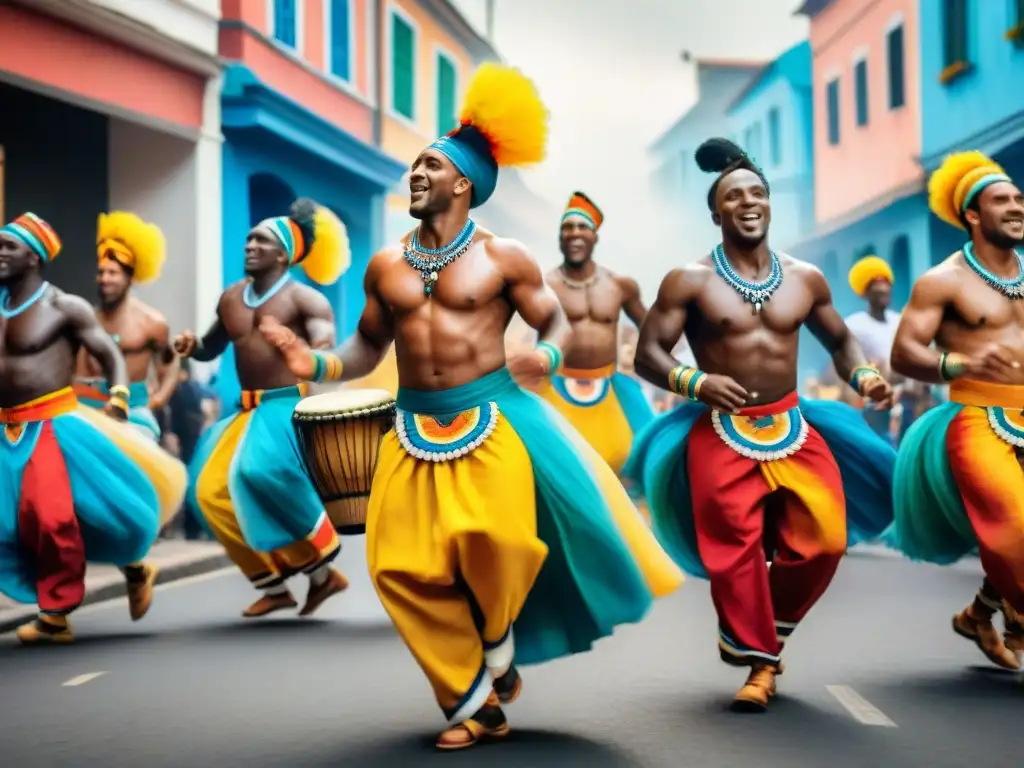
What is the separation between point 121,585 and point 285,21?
12150mm

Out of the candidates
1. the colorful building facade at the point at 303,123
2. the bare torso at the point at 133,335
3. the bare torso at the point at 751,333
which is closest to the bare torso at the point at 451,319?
the bare torso at the point at 751,333

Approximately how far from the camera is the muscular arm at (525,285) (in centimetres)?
635

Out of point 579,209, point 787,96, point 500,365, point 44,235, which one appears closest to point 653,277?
point 787,96

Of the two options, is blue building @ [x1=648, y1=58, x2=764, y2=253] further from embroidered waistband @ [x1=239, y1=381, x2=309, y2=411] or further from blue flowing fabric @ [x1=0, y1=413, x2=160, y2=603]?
blue flowing fabric @ [x1=0, y1=413, x2=160, y2=603]

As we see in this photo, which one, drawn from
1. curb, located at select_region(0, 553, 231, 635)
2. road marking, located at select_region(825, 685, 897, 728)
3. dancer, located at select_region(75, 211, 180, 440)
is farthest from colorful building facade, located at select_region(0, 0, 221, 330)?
road marking, located at select_region(825, 685, 897, 728)

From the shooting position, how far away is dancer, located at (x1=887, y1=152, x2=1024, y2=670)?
23.6 feet

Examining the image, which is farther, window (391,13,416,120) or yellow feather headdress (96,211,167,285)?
window (391,13,416,120)

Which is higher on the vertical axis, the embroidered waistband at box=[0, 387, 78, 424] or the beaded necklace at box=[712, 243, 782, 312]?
the beaded necklace at box=[712, 243, 782, 312]

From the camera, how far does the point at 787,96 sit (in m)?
36.3

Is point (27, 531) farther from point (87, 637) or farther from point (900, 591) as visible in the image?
point (900, 591)

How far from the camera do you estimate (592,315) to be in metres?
11.6

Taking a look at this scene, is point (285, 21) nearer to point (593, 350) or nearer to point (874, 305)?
point (874, 305)

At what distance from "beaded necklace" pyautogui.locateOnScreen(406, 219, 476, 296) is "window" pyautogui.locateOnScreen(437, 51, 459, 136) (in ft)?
80.1

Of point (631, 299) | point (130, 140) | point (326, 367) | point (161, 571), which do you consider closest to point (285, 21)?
point (130, 140)
